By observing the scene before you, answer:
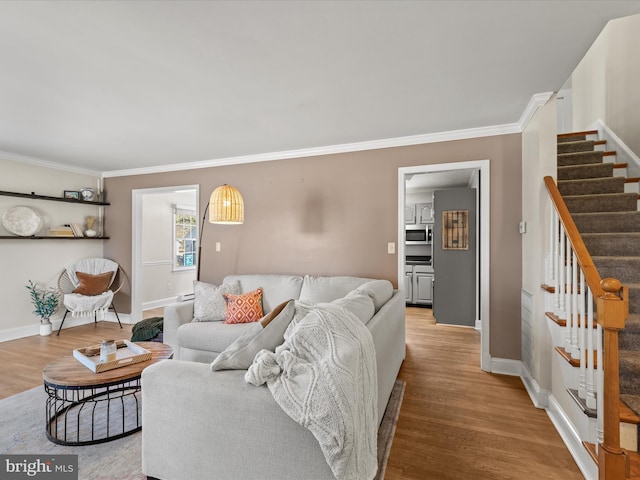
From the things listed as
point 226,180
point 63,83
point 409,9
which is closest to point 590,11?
point 409,9

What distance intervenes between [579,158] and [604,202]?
0.86 metres

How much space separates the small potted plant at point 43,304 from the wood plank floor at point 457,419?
0.42 meters

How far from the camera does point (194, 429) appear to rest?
1.45 m

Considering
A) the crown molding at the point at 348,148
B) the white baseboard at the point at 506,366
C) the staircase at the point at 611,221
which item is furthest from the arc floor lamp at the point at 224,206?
the staircase at the point at 611,221

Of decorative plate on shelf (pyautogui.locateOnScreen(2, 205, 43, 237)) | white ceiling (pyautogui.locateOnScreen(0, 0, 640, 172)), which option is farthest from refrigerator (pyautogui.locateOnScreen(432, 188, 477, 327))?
decorative plate on shelf (pyautogui.locateOnScreen(2, 205, 43, 237))

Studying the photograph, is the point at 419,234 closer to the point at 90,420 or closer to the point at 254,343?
the point at 254,343

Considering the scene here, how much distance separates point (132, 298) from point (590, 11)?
6.02 metres

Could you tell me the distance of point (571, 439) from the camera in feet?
6.58

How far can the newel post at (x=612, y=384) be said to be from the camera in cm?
154

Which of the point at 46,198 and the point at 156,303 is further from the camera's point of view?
the point at 156,303

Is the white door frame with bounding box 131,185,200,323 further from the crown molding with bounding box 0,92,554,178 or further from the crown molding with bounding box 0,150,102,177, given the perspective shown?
the crown molding with bounding box 0,150,102,177

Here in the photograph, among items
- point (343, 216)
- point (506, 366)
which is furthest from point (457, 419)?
point (343, 216)

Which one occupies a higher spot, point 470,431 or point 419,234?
point 419,234

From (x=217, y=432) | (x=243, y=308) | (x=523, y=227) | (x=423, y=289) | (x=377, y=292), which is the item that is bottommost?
(x=423, y=289)
